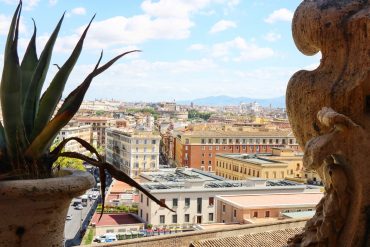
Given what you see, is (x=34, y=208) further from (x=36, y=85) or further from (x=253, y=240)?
(x=253, y=240)

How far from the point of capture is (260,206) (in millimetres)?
21203

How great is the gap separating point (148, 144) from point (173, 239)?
41.8 meters

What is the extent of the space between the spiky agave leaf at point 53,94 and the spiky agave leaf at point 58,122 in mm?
53

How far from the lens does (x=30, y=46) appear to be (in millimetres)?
2320

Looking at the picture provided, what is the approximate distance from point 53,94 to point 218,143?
164 feet

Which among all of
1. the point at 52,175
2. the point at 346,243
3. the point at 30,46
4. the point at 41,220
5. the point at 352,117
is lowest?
the point at 346,243

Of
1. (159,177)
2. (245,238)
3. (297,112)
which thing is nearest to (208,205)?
(159,177)

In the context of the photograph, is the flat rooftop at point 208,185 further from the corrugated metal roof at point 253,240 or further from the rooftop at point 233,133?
the rooftop at point 233,133

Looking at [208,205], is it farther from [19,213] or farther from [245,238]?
[19,213]

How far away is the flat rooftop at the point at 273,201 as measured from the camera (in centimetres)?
2164

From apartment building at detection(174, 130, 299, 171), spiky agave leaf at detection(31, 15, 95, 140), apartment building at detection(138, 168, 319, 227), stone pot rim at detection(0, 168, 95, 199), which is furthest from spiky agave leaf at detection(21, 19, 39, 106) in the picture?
apartment building at detection(174, 130, 299, 171)

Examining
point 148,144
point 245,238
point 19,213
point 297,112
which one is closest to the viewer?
point 19,213

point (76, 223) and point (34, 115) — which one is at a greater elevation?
point (34, 115)

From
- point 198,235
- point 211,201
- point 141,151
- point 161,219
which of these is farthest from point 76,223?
point 198,235
